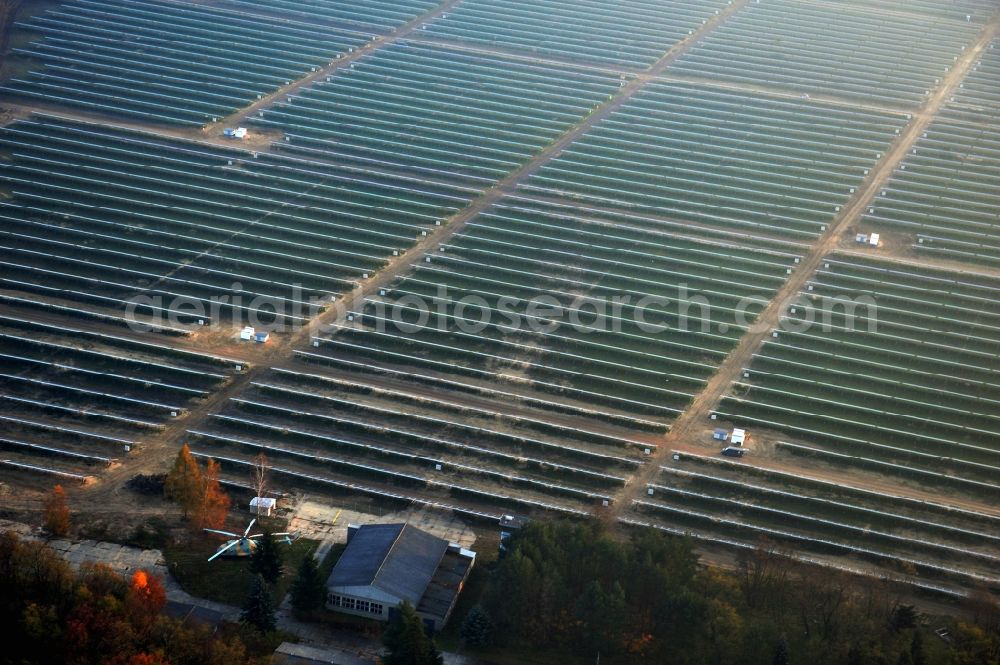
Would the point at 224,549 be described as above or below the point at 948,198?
below

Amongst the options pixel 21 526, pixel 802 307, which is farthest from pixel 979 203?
pixel 21 526

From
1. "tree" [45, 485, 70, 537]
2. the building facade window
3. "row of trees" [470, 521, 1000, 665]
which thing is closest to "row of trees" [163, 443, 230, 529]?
"tree" [45, 485, 70, 537]

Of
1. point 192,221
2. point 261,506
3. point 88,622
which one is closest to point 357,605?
point 261,506

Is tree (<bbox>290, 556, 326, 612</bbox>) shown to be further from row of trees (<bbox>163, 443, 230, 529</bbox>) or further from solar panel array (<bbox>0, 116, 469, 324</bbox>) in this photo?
solar panel array (<bbox>0, 116, 469, 324</bbox>)

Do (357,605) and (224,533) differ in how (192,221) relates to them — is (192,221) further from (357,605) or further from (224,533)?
(357,605)

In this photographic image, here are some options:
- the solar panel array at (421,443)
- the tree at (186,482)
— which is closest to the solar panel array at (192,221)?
the solar panel array at (421,443)

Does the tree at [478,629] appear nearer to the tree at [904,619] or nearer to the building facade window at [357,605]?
the building facade window at [357,605]

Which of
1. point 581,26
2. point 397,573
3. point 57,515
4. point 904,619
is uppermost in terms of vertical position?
point 581,26
